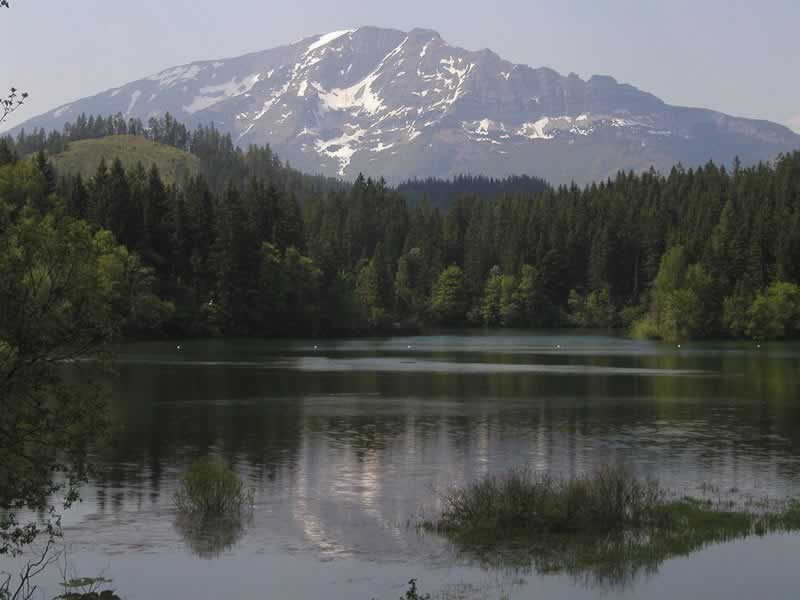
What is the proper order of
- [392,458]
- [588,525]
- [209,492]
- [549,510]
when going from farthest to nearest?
[392,458] → [209,492] → [549,510] → [588,525]

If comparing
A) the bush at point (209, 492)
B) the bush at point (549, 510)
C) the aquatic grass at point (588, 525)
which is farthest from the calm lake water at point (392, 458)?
the bush at point (549, 510)

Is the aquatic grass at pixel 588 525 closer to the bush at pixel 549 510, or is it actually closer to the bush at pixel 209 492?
the bush at pixel 549 510

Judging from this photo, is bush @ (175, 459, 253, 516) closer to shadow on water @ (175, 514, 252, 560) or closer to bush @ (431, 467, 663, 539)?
shadow on water @ (175, 514, 252, 560)

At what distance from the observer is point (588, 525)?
35.6 metres

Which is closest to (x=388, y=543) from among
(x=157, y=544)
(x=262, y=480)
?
(x=157, y=544)

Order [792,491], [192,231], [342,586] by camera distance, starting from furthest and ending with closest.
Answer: [192,231] < [792,491] < [342,586]

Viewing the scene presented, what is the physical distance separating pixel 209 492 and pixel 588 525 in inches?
508

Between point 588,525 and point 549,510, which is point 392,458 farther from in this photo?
point 588,525

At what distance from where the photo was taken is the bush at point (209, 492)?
3869 cm

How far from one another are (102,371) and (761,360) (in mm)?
121183

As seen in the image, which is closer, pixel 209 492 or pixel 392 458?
pixel 209 492

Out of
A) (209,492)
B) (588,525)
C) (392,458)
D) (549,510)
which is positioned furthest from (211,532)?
(392,458)

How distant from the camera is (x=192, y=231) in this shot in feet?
608

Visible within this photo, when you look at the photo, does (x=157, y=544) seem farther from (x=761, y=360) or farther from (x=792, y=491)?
(x=761, y=360)
